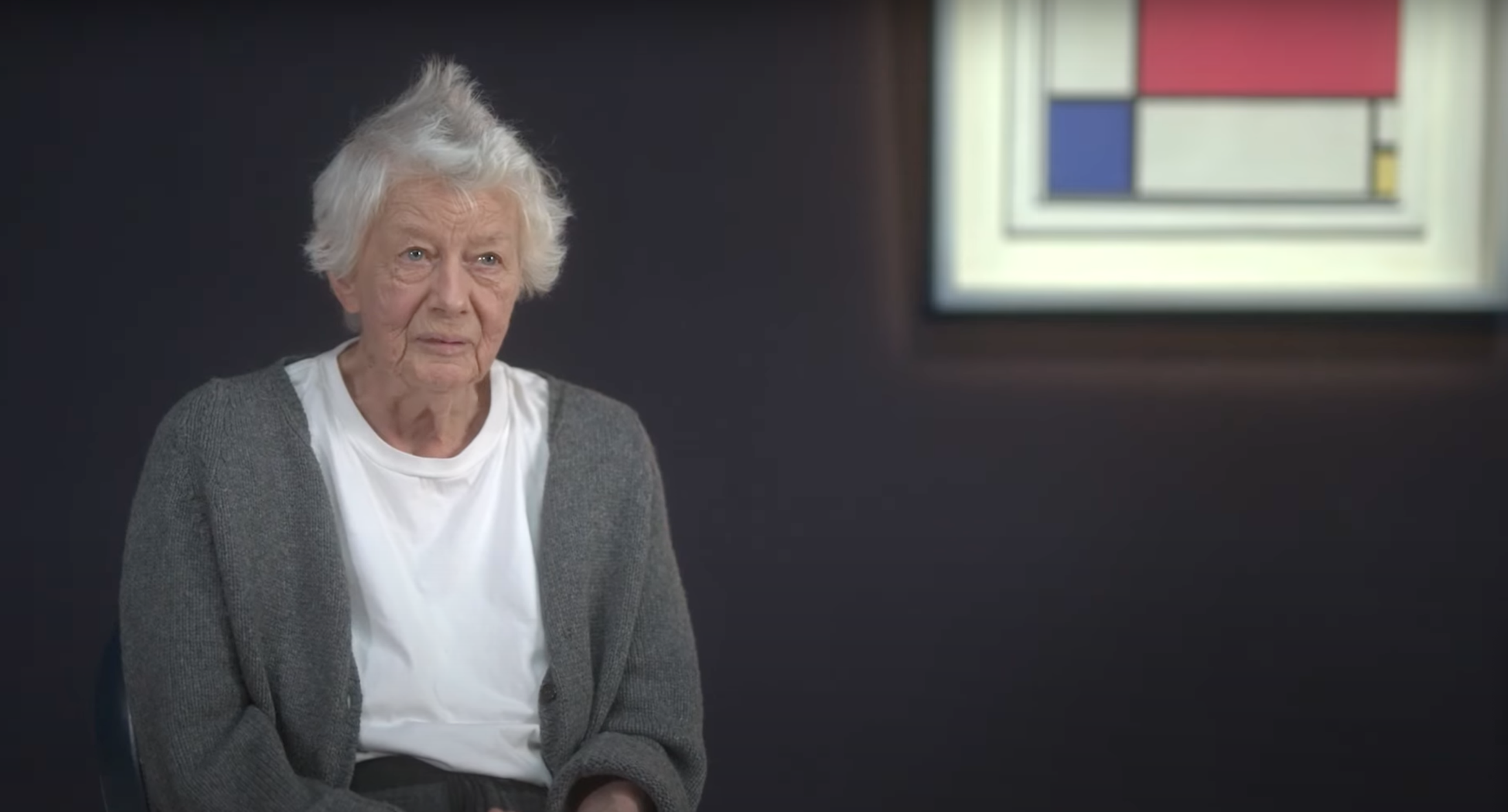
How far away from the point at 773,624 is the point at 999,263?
675mm

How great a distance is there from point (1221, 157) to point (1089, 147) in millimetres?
213

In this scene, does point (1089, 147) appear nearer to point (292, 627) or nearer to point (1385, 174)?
point (1385, 174)

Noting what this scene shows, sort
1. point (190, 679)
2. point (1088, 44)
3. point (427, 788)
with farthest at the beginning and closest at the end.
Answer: point (1088, 44), point (427, 788), point (190, 679)

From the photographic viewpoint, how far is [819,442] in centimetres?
254

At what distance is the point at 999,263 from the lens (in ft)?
8.09

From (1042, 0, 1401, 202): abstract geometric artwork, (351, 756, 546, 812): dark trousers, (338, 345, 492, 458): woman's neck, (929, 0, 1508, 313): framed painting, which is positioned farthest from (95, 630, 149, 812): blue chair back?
(1042, 0, 1401, 202): abstract geometric artwork

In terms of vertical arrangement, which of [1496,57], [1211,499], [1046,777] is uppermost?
[1496,57]

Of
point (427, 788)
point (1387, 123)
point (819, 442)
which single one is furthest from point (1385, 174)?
point (427, 788)

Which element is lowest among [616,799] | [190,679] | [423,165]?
[616,799]

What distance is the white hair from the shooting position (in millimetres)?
1882

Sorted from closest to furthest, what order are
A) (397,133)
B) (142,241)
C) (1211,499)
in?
(397,133) < (142,241) < (1211,499)

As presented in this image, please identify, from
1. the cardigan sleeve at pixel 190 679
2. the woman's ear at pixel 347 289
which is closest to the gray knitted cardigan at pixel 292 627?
the cardigan sleeve at pixel 190 679

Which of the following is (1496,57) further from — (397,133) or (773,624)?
(397,133)

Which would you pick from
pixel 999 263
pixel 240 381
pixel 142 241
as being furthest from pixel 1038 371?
pixel 142 241
